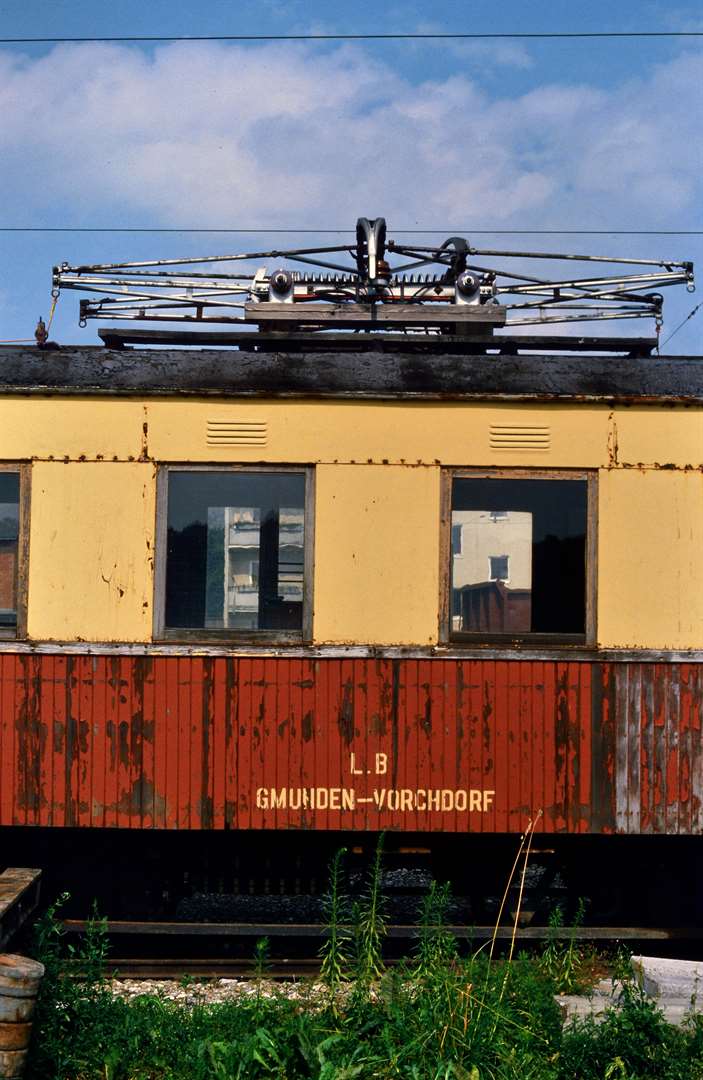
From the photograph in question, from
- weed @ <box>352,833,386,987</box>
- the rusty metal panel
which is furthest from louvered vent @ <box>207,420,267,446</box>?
the rusty metal panel

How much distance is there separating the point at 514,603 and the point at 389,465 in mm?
1066

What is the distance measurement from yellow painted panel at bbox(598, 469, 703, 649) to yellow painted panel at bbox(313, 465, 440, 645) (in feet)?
3.24

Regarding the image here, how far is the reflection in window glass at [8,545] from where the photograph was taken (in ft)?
22.7

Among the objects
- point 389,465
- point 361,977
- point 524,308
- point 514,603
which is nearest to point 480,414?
point 389,465

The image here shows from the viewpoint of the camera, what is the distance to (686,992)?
6074 mm

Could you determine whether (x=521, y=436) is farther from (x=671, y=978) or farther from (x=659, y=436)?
(x=671, y=978)

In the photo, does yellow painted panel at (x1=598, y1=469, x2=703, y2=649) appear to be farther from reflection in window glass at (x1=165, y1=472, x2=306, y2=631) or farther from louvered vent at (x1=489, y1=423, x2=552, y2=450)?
reflection in window glass at (x1=165, y1=472, x2=306, y2=631)

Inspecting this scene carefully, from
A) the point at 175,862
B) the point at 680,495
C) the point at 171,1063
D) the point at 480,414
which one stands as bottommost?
the point at 171,1063

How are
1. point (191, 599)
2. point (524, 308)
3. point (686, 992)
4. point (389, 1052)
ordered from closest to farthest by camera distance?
point (389, 1052) → point (686, 992) → point (191, 599) → point (524, 308)

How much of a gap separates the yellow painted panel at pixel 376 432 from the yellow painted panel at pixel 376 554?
14 cm

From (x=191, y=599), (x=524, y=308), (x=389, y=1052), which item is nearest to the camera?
(x=389, y=1052)

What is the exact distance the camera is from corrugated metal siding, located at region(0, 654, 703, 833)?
679 centimetres

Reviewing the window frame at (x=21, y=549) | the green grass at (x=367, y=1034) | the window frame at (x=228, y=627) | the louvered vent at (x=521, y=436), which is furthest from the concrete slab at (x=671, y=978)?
the window frame at (x=21, y=549)

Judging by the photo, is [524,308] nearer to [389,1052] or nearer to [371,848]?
[371,848]
